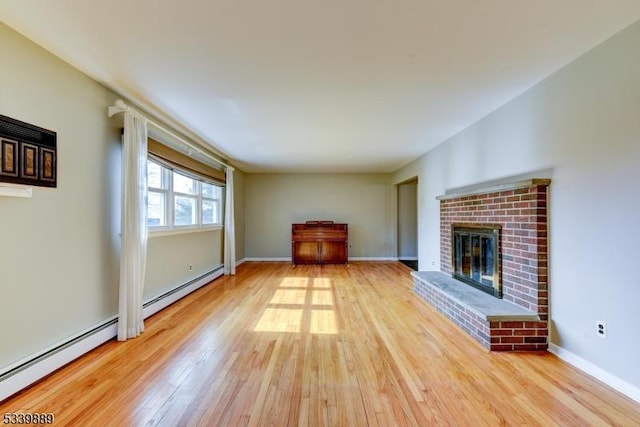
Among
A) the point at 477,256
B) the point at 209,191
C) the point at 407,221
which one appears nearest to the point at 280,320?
the point at 477,256

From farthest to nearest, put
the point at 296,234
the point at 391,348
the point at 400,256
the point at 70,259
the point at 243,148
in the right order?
1. the point at 400,256
2. the point at 296,234
3. the point at 243,148
4. the point at 391,348
5. the point at 70,259

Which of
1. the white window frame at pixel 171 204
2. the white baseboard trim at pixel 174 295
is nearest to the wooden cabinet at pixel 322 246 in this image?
the white baseboard trim at pixel 174 295

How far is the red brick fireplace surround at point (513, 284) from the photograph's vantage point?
2.54 m

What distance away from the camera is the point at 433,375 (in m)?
2.15

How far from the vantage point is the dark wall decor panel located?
1.81 metres

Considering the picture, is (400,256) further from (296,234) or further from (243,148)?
(243,148)

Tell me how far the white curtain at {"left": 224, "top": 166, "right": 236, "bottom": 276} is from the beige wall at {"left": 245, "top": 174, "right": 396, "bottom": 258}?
5.82ft

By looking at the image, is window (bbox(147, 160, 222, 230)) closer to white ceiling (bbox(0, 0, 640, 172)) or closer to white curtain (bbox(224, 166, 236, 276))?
white curtain (bbox(224, 166, 236, 276))

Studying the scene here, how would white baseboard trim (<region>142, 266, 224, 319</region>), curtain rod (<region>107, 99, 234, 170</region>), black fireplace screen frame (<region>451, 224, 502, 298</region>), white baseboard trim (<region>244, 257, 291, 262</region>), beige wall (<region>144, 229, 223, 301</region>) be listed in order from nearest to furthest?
curtain rod (<region>107, 99, 234, 170</region>)
black fireplace screen frame (<region>451, 224, 502, 298</region>)
white baseboard trim (<region>142, 266, 224, 319</region>)
beige wall (<region>144, 229, 223, 301</region>)
white baseboard trim (<region>244, 257, 291, 262</region>)

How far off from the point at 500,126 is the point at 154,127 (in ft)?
12.0

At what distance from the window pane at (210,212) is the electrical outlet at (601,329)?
16.4 feet

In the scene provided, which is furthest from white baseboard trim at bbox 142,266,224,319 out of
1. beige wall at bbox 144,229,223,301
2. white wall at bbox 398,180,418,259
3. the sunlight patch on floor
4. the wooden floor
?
white wall at bbox 398,180,418,259

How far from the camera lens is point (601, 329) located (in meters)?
2.06

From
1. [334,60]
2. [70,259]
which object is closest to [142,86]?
[70,259]
